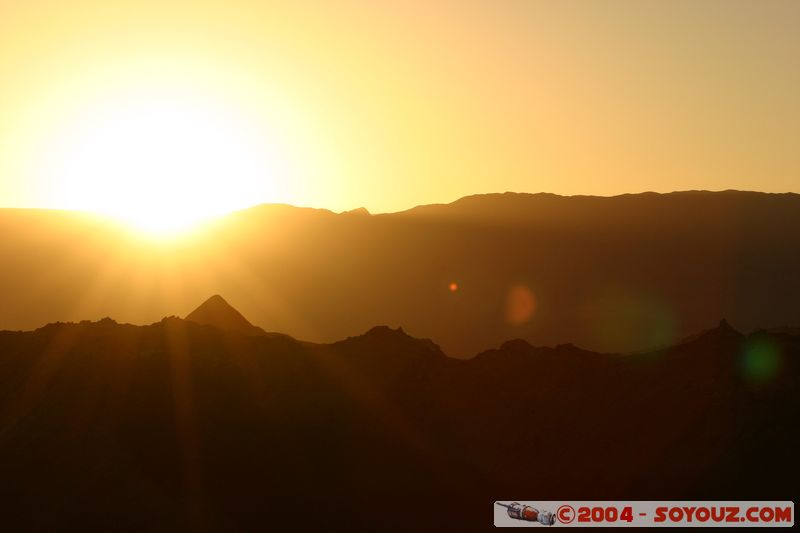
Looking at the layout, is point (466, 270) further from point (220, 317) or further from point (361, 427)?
point (361, 427)

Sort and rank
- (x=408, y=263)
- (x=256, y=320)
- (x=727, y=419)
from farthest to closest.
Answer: (x=408, y=263) < (x=256, y=320) < (x=727, y=419)

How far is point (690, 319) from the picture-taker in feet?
265

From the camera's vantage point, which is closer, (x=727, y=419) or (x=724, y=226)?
(x=727, y=419)

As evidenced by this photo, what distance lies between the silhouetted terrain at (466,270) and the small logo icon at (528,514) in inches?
2038

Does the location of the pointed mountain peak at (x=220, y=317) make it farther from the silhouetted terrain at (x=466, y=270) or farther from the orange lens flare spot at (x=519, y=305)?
the orange lens flare spot at (x=519, y=305)

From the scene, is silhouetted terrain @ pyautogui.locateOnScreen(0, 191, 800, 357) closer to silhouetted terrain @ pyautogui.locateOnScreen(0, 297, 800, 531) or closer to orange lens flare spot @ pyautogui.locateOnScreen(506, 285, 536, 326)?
orange lens flare spot @ pyautogui.locateOnScreen(506, 285, 536, 326)

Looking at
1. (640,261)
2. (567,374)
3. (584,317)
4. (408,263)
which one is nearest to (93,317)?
(408,263)

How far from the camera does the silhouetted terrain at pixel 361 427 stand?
21.4 meters

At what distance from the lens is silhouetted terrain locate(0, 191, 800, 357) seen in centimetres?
8312

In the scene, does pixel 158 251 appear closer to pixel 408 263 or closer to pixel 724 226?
pixel 408 263

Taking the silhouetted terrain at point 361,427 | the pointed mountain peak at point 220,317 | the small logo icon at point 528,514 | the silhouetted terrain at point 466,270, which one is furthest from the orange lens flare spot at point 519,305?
the small logo icon at point 528,514

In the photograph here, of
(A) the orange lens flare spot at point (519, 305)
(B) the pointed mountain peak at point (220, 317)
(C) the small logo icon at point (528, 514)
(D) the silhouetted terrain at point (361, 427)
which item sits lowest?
(C) the small logo icon at point (528, 514)

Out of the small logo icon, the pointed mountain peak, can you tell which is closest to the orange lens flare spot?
the pointed mountain peak

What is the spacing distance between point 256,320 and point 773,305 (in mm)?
47470
